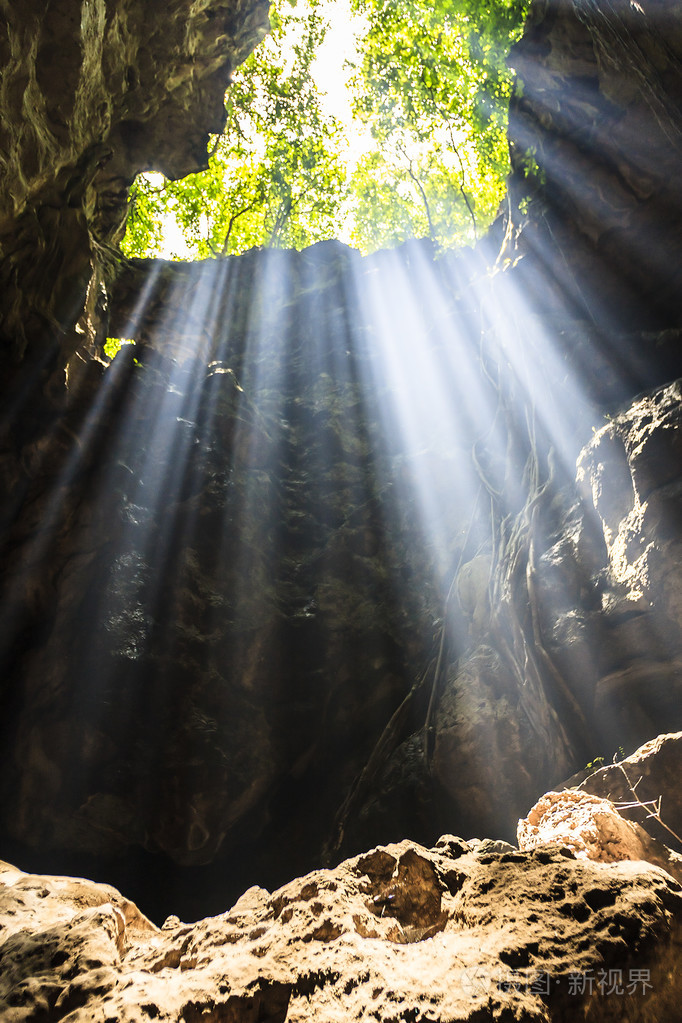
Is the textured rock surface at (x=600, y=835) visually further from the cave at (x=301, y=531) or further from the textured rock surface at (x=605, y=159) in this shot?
the textured rock surface at (x=605, y=159)

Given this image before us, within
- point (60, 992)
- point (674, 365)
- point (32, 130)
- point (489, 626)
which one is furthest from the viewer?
point (489, 626)

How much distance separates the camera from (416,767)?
7.70 meters

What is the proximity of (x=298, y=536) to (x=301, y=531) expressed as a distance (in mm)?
147

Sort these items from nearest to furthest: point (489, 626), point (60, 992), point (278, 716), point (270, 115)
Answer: point (60, 992), point (489, 626), point (278, 716), point (270, 115)

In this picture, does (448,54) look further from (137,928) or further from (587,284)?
(137,928)

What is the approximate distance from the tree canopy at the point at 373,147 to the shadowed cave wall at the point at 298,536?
4.45 m

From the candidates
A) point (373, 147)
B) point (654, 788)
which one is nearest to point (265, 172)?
point (373, 147)

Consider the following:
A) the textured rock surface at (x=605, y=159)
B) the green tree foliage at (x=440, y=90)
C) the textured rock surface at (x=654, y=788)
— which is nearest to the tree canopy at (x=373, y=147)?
the green tree foliage at (x=440, y=90)

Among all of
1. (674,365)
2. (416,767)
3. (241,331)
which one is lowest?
(416,767)

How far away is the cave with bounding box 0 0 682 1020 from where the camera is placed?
6.36 meters

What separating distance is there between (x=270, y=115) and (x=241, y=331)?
31.6ft

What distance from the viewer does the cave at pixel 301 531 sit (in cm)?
636

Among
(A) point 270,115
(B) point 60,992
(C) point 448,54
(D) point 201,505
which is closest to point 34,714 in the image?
(D) point 201,505

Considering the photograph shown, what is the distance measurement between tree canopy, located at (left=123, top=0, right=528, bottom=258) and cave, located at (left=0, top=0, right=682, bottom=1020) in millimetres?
4395
